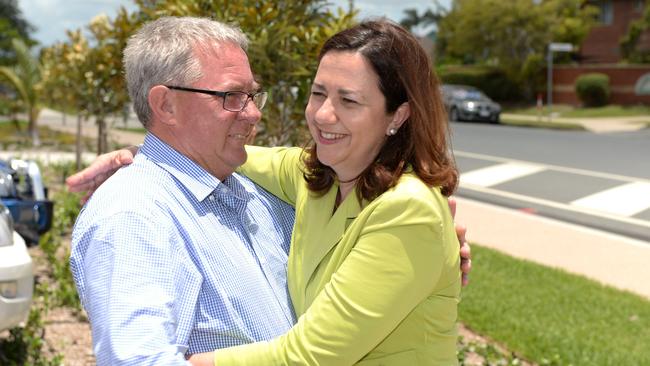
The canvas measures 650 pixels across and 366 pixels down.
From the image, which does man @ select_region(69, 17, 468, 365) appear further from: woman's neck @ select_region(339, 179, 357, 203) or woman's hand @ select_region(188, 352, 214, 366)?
woman's neck @ select_region(339, 179, 357, 203)

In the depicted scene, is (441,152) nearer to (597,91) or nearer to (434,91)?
(434,91)

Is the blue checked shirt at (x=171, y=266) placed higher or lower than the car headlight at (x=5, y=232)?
higher

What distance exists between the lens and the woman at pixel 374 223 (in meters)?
1.79

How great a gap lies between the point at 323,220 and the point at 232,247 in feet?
0.91

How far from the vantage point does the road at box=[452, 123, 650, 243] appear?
395 inches

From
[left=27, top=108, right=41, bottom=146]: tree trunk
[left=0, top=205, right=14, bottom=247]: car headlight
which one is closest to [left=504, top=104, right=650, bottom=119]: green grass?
[left=27, top=108, right=41, bottom=146]: tree trunk

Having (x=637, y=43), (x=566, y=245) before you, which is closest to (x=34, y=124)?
(x=566, y=245)

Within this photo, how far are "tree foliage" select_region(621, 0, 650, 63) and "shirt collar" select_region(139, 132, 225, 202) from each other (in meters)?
41.6

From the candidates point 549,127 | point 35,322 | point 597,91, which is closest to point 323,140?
point 35,322

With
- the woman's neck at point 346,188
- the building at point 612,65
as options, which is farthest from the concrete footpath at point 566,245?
the building at point 612,65

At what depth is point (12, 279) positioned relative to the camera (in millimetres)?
3947

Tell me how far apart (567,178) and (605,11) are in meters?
41.0

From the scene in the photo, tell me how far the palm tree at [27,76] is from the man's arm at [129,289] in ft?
59.9

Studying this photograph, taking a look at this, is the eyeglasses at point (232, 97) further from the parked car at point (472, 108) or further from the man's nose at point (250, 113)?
the parked car at point (472, 108)
